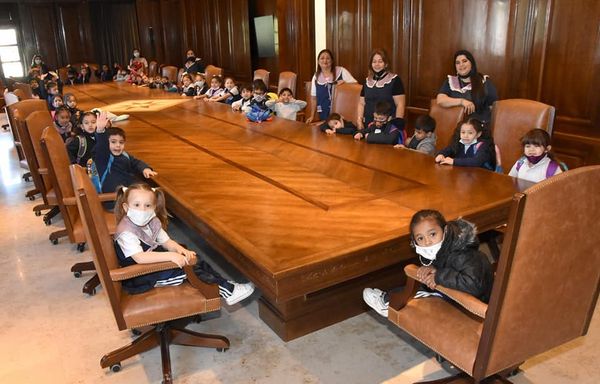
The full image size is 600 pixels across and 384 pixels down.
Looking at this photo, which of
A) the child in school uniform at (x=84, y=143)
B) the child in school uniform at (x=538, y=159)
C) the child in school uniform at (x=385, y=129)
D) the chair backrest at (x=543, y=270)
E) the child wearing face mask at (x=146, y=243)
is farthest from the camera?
the child in school uniform at (x=84, y=143)

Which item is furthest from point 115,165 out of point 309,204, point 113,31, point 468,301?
point 113,31

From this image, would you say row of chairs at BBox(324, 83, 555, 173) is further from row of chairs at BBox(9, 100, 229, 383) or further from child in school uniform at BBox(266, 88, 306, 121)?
row of chairs at BBox(9, 100, 229, 383)

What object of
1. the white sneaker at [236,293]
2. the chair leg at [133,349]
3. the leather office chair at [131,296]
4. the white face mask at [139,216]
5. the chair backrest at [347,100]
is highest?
the chair backrest at [347,100]

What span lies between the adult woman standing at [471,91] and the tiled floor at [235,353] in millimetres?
1631

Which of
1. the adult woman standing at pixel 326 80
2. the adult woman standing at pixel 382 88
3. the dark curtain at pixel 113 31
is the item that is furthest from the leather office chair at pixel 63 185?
the dark curtain at pixel 113 31

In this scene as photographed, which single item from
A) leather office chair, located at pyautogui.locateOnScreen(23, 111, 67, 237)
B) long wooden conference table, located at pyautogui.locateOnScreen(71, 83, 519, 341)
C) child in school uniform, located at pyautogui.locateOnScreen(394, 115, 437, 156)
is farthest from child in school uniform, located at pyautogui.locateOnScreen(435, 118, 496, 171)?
leather office chair, located at pyautogui.locateOnScreen(23, 111, 67, 237)

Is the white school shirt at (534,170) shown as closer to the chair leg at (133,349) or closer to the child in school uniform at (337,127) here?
the child in school uniform at (337,127)

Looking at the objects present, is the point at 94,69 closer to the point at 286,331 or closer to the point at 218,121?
the point at 218,121

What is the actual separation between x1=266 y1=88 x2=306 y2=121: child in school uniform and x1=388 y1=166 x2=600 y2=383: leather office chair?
11.4ft

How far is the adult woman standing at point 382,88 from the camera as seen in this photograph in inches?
162

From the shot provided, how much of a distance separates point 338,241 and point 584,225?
0.81 meters

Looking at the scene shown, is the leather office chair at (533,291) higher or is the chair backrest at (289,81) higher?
the chair backrest at (289,81)

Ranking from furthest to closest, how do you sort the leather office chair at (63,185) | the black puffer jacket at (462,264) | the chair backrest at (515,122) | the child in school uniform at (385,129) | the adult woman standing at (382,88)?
the adult woman standing at (382,88) → the child in school uniform at (385,129) → the chair backrest at (515,122) → the leather office chair at (63,185) → the black puffer jacket at (462,264)

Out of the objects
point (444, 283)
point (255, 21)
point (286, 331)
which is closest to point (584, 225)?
point (444, 283)
